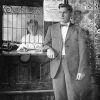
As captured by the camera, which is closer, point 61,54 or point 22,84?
point 61,54

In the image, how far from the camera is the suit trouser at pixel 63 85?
2.96 metres

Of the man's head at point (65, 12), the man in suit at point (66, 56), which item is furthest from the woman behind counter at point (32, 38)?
the man's head at point (65, 12)

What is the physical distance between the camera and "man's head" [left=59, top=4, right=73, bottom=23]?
3.12 meters

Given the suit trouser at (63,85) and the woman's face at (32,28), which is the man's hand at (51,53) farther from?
the woman's face at (32,28)

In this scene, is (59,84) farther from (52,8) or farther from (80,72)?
(52,8)

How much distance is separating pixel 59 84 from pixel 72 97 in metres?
0.25

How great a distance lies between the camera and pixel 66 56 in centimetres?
302

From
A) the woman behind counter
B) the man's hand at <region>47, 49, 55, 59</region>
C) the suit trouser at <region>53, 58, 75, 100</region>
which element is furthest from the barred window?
the suit trouser at <region>53, 58, 75, 100</region>

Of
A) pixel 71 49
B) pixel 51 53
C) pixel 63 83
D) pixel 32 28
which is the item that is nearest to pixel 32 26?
pixel 32 28

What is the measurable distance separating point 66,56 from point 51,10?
0.74 meters

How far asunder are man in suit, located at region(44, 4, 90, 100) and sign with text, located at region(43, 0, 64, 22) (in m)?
→ 0.14

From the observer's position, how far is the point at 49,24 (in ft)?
10.5

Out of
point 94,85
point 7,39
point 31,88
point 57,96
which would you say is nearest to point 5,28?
point 7,39

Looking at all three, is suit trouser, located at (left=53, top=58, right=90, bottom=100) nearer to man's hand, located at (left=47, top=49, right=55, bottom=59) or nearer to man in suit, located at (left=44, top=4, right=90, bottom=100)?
man in suit, located at (left=44, top=4, right=90, bottom=100)
